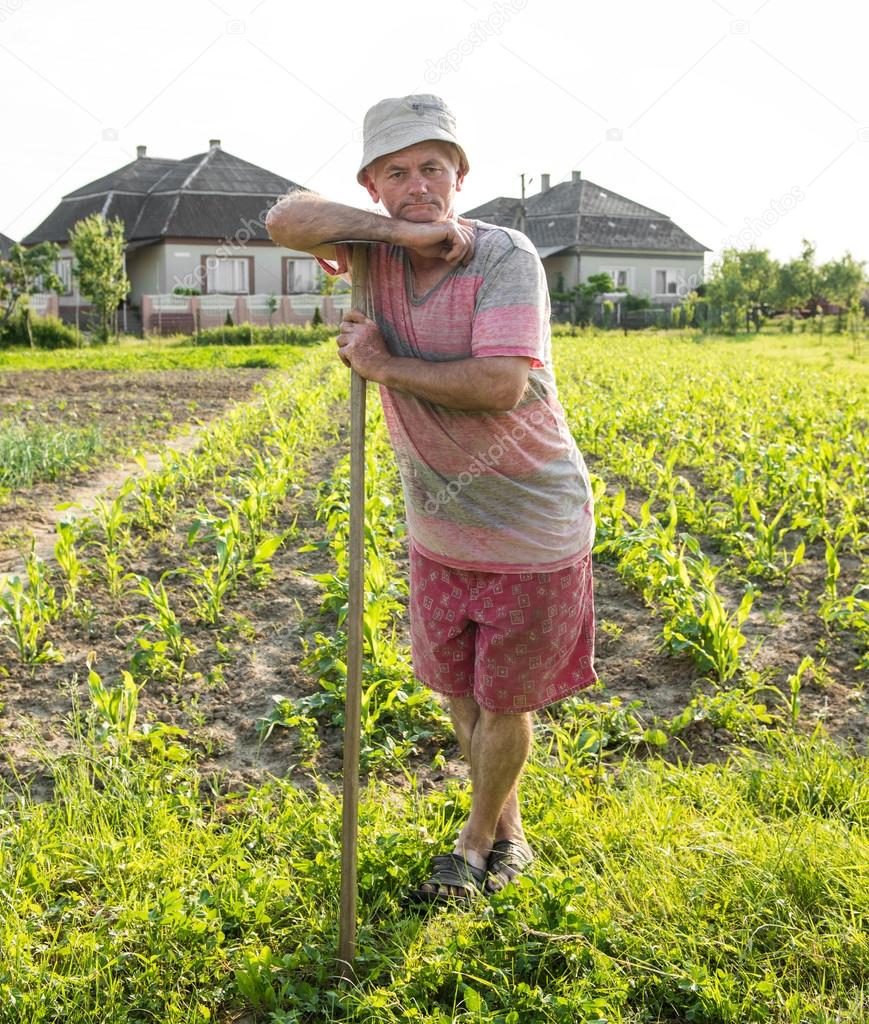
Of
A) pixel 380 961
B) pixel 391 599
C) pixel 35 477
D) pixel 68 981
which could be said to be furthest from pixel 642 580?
pixel 35 477

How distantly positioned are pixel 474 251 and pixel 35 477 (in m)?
6.59

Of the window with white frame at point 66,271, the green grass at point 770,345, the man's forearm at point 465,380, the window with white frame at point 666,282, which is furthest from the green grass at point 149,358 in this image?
the window with white frame at point 666,282

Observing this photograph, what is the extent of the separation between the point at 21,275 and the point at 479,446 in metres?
23.3

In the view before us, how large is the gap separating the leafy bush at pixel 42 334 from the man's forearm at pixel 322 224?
23.4 m

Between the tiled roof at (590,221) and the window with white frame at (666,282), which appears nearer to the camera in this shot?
the tiled roof at (590,221)

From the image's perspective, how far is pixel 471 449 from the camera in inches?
92.7

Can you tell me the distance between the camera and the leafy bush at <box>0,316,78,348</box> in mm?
23766

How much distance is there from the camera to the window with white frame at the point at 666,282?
3962 cm

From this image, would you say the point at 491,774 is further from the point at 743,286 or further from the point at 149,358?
the point at 743,286

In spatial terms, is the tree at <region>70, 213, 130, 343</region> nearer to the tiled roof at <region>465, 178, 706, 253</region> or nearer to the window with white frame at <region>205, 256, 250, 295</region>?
the window with white frame at <region>205, 256, 250, 295</region>

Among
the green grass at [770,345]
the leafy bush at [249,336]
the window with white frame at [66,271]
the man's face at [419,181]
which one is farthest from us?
the window with white frame at [66,271]

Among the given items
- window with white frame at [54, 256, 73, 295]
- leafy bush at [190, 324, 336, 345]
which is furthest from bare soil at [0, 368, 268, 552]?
window with white frame at [54, 256, 73, 295]

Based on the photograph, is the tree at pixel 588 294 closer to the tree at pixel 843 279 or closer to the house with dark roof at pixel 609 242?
the house with dark roof at pixel 609 242

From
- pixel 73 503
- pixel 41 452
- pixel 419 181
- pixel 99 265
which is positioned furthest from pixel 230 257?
pixel 419 181
